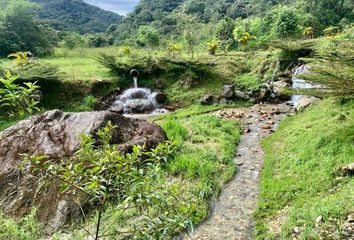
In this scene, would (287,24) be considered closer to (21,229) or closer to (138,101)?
(138,101)

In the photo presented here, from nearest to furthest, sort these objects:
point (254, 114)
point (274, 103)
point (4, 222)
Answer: point (4, 222) < point (254, 114) < point (274, 103)

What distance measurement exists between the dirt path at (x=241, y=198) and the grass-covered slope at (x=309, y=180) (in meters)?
0.23

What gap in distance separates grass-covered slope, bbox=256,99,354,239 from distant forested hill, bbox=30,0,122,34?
7328cm

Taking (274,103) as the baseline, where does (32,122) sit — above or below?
→ above

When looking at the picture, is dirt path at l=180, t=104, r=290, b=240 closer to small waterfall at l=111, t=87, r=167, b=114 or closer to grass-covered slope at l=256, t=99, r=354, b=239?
grass-covered slope at l=256, t=99, r=354, b=239

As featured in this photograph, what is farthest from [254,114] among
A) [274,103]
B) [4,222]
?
[4,222]

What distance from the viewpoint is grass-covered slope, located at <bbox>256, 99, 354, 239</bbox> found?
5379mm

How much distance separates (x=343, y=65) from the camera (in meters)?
6.52

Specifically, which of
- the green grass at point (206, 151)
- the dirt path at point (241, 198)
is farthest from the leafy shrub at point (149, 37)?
the dirt path at point (241, 198)

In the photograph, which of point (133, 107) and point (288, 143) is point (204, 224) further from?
point (133, 107)

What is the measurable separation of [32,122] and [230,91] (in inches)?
424

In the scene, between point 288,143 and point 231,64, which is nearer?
point 288,143

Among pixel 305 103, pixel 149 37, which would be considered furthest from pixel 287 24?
pixel 305 103

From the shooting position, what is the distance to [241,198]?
7219 millimetres
